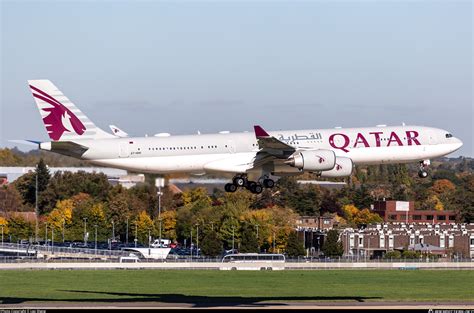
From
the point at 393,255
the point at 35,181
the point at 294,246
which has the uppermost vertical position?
the point at 35,181

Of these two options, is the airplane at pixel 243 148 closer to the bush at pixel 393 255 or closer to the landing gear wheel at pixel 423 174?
the landing gear wheel at pixel 423 174

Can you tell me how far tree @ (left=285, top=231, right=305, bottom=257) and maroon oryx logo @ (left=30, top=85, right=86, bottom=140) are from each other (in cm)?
8564

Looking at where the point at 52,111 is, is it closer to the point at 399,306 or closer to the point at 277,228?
the point at 399,306

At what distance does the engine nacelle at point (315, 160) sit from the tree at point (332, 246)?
83.9 metres

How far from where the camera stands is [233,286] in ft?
452

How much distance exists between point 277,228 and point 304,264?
2369 cm

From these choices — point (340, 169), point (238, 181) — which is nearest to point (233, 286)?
point (238, 181)

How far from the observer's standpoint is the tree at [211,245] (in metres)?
187

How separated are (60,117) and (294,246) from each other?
289ft

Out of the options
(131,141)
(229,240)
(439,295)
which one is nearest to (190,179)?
(131,141)

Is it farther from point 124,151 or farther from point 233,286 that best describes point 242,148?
point 233,286

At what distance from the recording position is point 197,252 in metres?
200

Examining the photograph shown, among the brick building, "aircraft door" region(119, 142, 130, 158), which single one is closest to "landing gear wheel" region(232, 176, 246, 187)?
A: "aircraft door" region(119, 142, 130, 158)

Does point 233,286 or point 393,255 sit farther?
point 393,255
